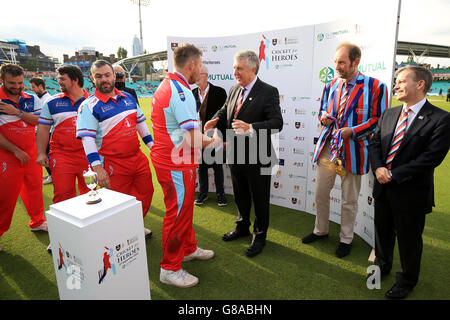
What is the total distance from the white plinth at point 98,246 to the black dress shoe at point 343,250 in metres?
2.11

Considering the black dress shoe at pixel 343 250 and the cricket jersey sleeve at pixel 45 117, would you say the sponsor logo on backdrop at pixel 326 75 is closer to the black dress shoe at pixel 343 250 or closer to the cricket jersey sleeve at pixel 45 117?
the black dress shoe at pixel 343 250

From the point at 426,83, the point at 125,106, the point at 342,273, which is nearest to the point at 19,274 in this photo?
the point at 125,106

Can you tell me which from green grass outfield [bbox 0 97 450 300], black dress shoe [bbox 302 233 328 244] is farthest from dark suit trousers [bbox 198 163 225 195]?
black dress shoe [bbox 302 233 328 244]

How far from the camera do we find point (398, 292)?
7.25 feet

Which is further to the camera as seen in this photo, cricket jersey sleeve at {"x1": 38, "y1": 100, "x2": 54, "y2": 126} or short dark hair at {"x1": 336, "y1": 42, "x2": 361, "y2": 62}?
cricket jersey sleeve at {"x1": 38, "y1": 100, "x2": 54, "y2": 126}

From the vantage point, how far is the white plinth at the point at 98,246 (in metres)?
1.50

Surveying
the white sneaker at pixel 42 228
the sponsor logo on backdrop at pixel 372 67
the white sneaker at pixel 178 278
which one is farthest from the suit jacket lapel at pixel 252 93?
the white sneaker at pixel 42 228

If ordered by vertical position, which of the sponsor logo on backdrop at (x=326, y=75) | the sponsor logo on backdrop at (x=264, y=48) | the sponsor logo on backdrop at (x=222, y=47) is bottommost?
the sponsor logo on backdrop at (x=326, y=75)

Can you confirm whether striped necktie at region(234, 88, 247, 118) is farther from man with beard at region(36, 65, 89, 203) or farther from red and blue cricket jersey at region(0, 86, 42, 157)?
red and blue cricket jersey at region(0, 86, 42, 157)

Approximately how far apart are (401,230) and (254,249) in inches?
55.6

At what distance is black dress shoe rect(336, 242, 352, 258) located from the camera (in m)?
2.87

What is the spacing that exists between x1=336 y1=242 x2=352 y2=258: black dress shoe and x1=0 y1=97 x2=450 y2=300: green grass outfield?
0.18 ft

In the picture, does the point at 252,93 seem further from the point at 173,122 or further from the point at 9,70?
the point at 9,70

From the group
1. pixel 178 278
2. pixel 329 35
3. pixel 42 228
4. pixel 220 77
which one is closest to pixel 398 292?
pixel 178 278
